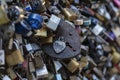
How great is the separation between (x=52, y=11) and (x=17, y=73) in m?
0.32

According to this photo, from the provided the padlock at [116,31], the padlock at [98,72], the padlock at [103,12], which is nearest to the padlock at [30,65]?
the padlock at [98,72]

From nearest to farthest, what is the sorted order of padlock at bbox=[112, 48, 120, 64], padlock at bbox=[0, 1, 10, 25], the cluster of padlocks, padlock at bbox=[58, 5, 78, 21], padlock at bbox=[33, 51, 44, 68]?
padlock at bbox=[0, 1, 10, 25], the cluster of padlocks, padlock at bbox=[33, 51, 44, 68], padlock at bbox=[58, 5, 78, 21], padlock at bbox=[112, 48, 120, 64]

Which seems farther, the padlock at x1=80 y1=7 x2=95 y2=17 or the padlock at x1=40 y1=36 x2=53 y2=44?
the padlock at x1=80 y1=7 x2=95 y2=17

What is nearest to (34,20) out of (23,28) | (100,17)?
(23,28)

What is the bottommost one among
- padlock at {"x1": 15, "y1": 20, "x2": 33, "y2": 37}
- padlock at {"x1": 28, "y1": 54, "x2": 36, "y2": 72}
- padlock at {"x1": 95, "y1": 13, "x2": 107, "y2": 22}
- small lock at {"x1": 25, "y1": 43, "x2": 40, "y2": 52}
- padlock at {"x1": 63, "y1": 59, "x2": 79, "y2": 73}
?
padlock at {"x1": 63, "y1": 59, "x2": 79, "y2": 73}

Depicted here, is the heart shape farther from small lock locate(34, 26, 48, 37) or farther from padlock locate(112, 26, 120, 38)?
padlock locate(112, 26, 120, 38)

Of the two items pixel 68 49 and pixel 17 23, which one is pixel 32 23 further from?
pixel 68 49

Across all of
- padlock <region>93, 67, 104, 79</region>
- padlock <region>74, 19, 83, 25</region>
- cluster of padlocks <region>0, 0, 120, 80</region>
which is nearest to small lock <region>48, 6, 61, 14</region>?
cluster of padlocks <region>0, 0, 120, 80</region>

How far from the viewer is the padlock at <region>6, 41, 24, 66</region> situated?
140 centimetres

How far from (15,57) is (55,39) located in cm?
21

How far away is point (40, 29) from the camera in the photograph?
146 centimetres

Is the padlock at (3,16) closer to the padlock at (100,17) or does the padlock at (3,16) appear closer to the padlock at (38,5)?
the padlock at (38,5)

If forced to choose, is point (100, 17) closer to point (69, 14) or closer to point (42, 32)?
point (69, 14)

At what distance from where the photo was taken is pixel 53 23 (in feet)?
4.84
